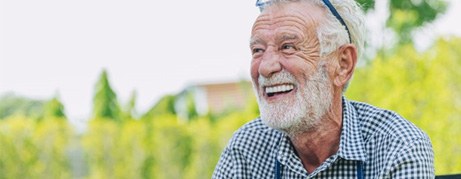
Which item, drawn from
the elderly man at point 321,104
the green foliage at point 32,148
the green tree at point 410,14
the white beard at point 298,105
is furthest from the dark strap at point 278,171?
the green tree at point 410,14

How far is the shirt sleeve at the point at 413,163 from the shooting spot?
5.32 feet

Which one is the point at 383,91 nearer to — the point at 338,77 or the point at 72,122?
the point at 72,122

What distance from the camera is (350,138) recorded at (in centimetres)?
175

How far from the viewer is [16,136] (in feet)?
27.5

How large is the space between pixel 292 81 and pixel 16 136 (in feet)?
23.1

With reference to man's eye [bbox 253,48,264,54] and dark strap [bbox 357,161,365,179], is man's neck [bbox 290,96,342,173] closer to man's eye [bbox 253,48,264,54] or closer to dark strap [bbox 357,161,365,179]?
dark strap [bbox 357,161,365,179]

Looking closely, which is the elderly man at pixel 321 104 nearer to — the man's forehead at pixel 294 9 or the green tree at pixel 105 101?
the man's forehead at pixel 294 9

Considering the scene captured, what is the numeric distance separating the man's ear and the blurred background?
5111 mm

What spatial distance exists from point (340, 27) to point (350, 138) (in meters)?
0.21

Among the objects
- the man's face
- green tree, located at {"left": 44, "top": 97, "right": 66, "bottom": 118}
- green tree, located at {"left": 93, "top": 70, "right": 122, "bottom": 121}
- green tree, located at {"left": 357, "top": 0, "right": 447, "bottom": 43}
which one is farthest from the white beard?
green tree, located at {"left": 357, "top": 0, "right": 447, "bottom": 43}

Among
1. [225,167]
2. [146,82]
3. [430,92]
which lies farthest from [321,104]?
[146,82]

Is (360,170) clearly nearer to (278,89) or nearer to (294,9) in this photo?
(278,89)

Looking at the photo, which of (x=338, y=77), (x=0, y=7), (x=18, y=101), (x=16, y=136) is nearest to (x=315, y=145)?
(x=338, y=77)

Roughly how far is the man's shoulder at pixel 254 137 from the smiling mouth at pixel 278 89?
0.20 m
